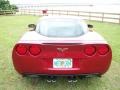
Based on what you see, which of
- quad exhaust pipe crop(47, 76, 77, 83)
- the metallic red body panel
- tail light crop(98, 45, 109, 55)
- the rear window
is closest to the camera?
the metallic red body panel

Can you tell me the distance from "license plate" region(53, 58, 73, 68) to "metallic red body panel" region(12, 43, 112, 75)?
6 centimetres

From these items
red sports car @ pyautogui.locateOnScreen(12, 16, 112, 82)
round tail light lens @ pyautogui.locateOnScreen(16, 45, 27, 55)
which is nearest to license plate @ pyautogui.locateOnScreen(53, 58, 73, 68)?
red sports car @ pyautogui.locateOnScreen(12, 16, 112, 82)

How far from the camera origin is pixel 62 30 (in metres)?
6.36

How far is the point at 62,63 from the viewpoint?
5535 millimetres

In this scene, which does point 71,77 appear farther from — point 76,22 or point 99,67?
point 76,22

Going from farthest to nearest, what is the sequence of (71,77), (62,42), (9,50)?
1. (9,50)
2. (71,77)
3. (62,42)

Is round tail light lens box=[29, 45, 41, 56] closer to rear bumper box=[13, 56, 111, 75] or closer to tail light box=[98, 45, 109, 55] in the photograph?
rear bumper box=[13, 56, 111, 75]

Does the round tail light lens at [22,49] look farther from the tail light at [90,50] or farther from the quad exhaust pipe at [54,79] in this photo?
the tail light at [90,50]

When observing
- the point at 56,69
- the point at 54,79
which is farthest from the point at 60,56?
the point at 54,79

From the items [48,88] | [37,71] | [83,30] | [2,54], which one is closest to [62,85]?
[48,88]

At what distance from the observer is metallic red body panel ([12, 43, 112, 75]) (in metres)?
5.46

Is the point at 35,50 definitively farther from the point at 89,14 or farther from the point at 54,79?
the point at 89,14

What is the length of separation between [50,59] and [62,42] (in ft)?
1.26

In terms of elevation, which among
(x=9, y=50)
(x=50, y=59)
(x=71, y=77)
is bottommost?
(x=9, y=50)
